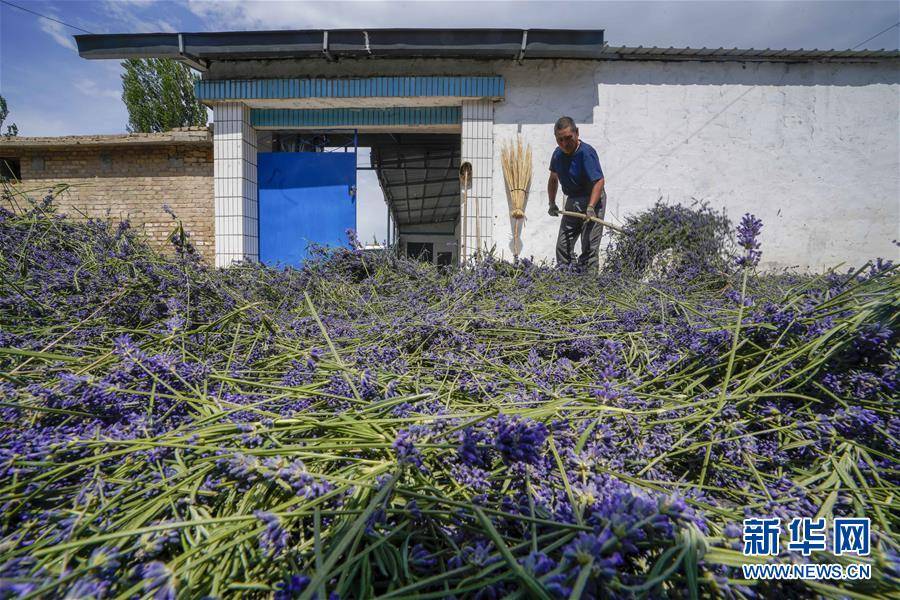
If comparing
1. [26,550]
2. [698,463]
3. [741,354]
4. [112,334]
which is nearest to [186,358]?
[112,334]

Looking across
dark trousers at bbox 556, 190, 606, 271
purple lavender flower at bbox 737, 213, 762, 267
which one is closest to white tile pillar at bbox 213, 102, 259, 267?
dark trousers at bbox 556, 190, 606, 271

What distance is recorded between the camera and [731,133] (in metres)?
6.05

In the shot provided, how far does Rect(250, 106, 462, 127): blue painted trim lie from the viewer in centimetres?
654

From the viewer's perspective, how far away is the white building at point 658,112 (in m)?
5.96

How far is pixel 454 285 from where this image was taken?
2352 mm

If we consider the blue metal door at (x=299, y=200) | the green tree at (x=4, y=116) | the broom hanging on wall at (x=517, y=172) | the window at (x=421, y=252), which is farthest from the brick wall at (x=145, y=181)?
the green tree at (x=4, y=116)

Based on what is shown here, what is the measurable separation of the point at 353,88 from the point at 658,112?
4.64m

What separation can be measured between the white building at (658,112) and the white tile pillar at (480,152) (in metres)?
0.02

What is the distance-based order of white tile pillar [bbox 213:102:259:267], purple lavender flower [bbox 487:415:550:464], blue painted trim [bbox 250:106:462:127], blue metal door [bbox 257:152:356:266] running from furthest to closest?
blue metal door [bbox 257:152:356:266] < blue painted trim [bbox 250:106:462:127] < white tile pillar [bbox 213:102:259:267] < purple lavender flower [bbox 487:415:550:464]

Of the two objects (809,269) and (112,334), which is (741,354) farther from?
(809,269)

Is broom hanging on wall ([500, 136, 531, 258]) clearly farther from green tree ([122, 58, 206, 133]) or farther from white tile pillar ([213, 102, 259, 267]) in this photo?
green tree ([122, 58, 206, 133])

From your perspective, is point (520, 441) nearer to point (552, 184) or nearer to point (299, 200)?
point (552, 184)

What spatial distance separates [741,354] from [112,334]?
2.11 metres

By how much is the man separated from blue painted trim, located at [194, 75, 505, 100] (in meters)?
1.66
